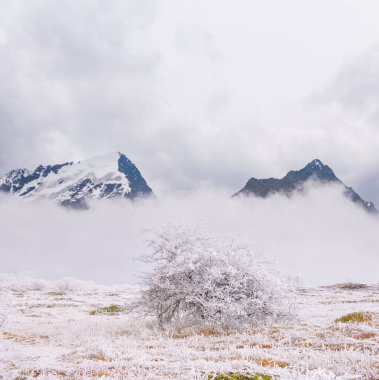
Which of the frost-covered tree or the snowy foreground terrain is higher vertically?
the frost-covered tree

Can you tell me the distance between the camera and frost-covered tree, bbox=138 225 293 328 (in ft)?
67.3

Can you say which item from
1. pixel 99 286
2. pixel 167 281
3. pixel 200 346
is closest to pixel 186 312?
pixel 167 281

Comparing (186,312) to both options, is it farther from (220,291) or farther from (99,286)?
(99,286)

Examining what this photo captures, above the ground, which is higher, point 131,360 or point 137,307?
point 137,307

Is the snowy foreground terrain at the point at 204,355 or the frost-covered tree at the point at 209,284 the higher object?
the frost-covered tree at the point at 209,284

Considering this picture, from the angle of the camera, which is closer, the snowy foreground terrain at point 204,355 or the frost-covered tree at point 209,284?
the snowy foreground terrain at point 204,355

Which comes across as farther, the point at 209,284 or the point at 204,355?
the point at 209,284

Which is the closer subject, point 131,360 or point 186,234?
point 131,360

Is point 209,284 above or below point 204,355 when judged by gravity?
above

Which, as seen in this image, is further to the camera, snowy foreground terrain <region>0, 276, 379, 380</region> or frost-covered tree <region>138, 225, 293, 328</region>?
frost-covered tree <region>138, 225, 293, 328</region>

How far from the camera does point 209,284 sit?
20.4 metres

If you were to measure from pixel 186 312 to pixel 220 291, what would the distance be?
2730 millimetres

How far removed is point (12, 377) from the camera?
32.9 feet

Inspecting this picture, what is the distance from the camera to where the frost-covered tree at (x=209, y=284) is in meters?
20.5
